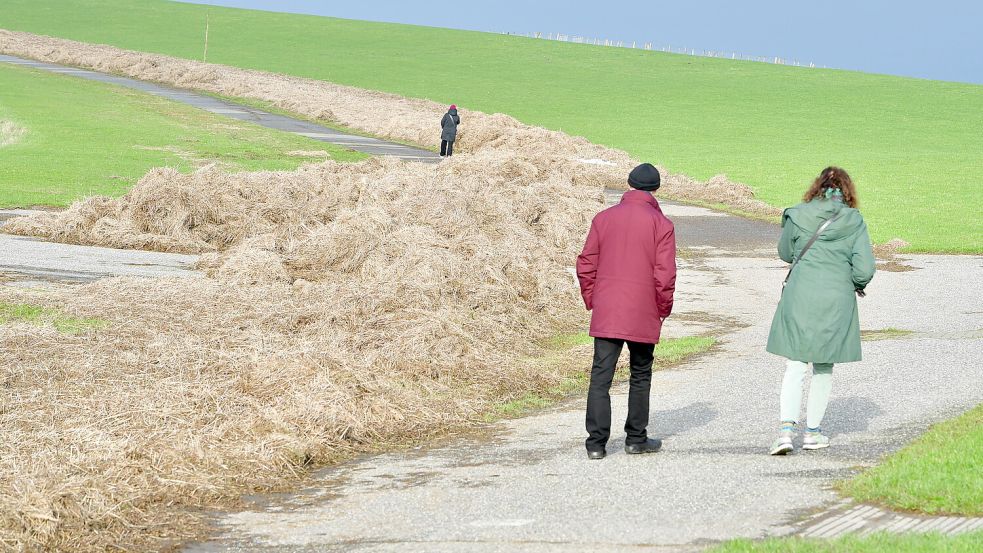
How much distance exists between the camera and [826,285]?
853 centimetres

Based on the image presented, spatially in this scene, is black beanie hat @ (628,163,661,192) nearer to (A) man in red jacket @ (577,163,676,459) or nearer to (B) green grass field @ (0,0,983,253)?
(A) man in red jacket @ (577,163,676,459)

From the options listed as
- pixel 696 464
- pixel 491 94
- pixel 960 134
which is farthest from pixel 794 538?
pixel 491 94

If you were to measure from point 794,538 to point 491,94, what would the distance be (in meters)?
70.6

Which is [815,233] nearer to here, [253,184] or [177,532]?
[177,532]

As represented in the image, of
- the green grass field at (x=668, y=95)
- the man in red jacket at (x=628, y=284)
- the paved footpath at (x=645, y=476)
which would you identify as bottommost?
the paved footpath at (x=645, y=476)

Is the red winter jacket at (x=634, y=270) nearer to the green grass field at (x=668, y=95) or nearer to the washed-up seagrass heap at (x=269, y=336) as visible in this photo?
the washed-up seagrass heap at (x=269, y=336)

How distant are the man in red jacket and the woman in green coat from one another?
916 mm

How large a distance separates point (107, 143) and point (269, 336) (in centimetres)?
3020

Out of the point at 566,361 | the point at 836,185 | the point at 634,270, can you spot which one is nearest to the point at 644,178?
the point at 634,270

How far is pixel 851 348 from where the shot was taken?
8570 mm

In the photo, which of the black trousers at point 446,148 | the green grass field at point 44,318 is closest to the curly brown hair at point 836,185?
the green grass field at point 44,318

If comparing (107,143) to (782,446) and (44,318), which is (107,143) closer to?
(44,318)

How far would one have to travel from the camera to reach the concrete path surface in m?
44.7

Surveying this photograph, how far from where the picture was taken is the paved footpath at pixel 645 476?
689cm
